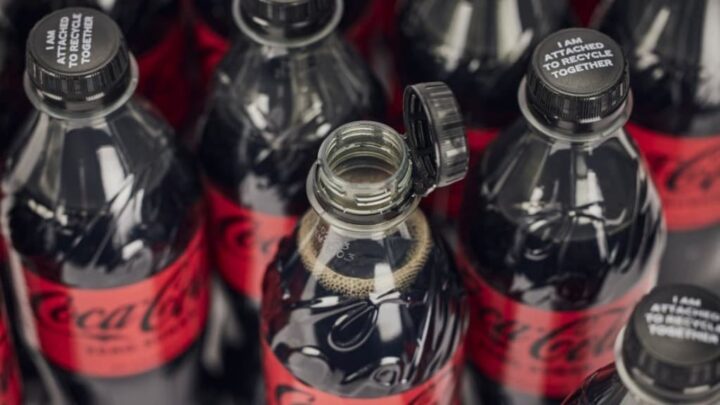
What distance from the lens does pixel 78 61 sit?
121cm

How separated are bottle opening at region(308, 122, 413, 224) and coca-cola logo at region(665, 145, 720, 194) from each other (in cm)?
45

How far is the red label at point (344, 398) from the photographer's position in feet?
3.98

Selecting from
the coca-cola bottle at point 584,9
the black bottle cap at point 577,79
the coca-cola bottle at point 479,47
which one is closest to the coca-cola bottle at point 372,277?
the black bottle cap at point 577,79

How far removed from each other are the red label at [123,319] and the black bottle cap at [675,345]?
0.50 m

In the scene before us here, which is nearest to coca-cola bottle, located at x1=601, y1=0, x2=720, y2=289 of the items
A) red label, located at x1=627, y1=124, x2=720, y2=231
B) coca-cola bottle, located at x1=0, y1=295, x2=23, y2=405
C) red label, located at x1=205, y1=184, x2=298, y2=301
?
red label, located at x1=627, y1=124, x2=720, y2=231

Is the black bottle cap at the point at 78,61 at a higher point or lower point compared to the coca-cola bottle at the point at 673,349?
higher

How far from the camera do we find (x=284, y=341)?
1224 mm

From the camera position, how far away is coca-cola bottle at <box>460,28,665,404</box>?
119cm

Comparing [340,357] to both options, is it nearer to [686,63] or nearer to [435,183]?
[435,183]

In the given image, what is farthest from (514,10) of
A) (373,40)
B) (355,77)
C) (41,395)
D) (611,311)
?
(41,395)

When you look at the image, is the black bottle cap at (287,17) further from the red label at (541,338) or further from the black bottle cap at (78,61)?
the red label at (541,338)

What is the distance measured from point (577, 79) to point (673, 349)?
10.5 inches

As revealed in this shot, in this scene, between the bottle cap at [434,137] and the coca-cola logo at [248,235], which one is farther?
the coca-cola logo at [248,235]

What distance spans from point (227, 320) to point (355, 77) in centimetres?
44
